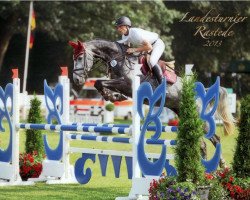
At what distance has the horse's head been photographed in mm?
8331

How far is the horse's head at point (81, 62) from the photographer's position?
27.3ft

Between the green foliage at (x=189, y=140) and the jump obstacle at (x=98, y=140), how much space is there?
23.7 inches

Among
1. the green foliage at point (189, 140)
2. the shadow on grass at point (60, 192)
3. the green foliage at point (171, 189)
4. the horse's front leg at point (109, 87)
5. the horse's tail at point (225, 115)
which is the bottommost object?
the shadow on grass at point (60, 192)

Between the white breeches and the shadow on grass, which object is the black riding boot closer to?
the white breeches

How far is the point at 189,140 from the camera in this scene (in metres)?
5.58

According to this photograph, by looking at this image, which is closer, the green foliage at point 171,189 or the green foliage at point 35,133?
the green foliage at point 171,189

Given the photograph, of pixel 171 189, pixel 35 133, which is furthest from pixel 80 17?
pixel 171 189

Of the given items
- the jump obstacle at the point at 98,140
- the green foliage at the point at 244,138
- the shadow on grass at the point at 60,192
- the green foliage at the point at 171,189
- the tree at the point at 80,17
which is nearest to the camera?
the green foliage at the point at 171,189

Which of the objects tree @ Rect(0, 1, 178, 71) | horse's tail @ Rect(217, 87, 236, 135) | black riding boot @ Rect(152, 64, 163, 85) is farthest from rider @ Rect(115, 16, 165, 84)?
tree @ Rect(0, 1, 178, 71)

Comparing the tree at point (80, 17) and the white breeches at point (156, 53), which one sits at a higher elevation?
the tree at point (80, 17)

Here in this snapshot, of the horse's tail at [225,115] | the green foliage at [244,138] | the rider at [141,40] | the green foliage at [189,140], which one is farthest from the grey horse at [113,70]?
the green foliage at [189,140]

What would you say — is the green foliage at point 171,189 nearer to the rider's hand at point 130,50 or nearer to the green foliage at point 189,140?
the green foliage at point 189,140

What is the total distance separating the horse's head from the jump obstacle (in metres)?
0.33

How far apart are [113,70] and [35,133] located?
1.48 meters
